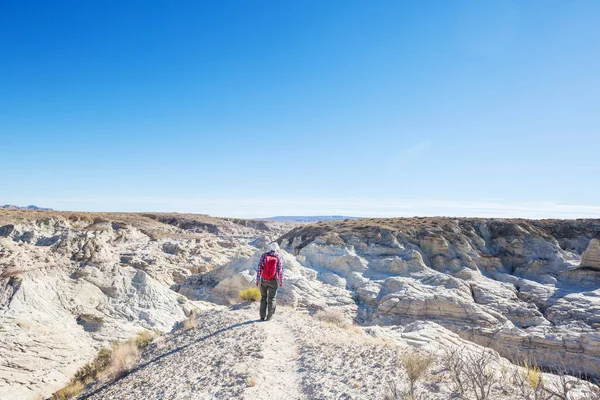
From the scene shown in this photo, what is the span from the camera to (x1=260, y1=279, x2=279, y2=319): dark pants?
9361 mm

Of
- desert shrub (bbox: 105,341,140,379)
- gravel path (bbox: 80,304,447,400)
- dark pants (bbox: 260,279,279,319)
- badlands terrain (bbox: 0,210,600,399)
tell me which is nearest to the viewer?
gravel path (bbox: 80,304,447,400)

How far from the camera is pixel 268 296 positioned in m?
9.69

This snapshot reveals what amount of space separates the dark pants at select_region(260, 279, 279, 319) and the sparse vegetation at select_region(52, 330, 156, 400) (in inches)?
132

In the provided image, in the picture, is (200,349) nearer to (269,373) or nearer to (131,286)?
(269,373)

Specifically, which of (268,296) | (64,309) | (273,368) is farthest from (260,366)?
(64,309)

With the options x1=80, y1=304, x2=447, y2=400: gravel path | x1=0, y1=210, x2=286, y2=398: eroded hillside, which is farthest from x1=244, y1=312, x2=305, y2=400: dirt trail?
x1=0, y1=210, x2=286, y2=398: eroded hillside

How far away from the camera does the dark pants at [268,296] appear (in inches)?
369

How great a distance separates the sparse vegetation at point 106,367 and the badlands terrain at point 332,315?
26cm

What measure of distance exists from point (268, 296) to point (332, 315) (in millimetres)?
3641

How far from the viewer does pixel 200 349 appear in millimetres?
7586

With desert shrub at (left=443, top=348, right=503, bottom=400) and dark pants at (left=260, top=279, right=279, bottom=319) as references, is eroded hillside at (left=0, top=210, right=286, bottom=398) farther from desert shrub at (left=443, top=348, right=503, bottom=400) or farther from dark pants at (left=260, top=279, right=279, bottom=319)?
desert shrub at (left=443, top=348, right=503, bottom=400)

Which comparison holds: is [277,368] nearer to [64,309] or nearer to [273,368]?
[273,368]

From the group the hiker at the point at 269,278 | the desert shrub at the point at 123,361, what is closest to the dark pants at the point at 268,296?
the hiker at the point at 269,278

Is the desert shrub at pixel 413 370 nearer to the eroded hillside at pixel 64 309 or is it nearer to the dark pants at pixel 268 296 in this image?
the dark pants at pixel 268 296
